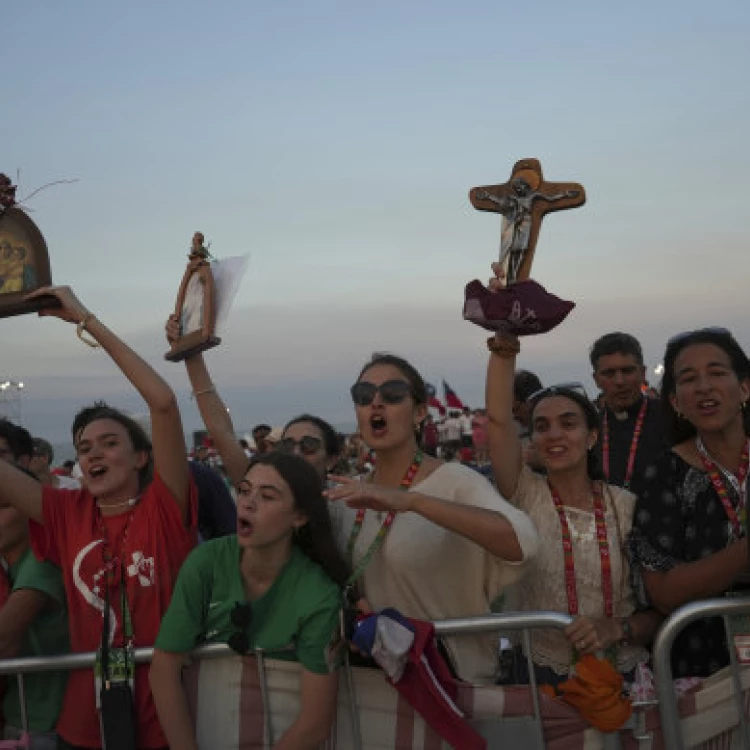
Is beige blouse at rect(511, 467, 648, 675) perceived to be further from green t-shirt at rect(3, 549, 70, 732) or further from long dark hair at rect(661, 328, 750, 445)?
green t-shirt at rect(3, 549, 70, 732)

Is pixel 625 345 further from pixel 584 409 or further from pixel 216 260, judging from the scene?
pixel 216 260

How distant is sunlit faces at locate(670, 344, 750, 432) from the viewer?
3.54 metres

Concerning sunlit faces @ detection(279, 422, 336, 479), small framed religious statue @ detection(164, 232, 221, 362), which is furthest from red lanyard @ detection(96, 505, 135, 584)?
sunlit faces @ detection(279, 422, 336, 479)

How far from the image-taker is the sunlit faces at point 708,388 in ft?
11.6

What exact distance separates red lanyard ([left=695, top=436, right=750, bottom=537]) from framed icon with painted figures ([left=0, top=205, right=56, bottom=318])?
2.52m

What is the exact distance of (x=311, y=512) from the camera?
11.3 ft

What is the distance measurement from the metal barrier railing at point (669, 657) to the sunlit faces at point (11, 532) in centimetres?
247

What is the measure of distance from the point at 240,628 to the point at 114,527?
68 centimetres

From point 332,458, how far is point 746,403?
2483 mm

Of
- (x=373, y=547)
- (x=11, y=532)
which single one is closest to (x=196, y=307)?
(x=11, y=532)

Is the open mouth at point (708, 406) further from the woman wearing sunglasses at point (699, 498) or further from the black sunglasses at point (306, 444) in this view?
the black sunglasses at point (306, 444)

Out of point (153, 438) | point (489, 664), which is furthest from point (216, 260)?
point (489, 664)

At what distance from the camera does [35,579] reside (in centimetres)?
369

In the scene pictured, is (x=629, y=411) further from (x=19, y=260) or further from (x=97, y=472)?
(x=19, y=260)
